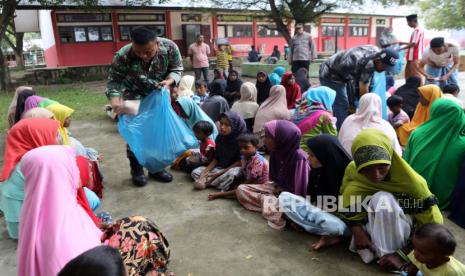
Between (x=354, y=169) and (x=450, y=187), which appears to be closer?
(x=354, y=169)

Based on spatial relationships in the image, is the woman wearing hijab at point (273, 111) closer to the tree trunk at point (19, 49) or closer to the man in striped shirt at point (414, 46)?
the man in striped shirt at point (414, 46)

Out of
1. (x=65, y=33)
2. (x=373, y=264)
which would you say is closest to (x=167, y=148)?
(x=373, y=264)

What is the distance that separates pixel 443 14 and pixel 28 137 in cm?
3274

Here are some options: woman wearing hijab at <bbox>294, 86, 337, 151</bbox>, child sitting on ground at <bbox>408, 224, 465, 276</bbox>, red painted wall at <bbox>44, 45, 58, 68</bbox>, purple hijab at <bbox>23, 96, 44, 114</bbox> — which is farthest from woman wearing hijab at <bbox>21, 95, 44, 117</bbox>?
red painted wall at <bbox>44, 45, 58, 68</bbox>

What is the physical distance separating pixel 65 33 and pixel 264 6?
818 cm

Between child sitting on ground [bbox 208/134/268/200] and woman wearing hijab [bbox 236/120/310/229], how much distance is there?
0.25m

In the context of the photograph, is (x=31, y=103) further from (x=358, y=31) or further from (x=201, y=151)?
(x=358, y=31)

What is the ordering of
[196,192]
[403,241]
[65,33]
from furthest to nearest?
[65,33], [196,192], [403,241]

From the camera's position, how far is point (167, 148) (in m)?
3.81

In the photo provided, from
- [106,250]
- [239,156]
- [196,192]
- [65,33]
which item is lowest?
[196,192]

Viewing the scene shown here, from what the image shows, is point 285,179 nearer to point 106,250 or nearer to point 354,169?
point 354,169

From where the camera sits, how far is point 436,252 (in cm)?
185

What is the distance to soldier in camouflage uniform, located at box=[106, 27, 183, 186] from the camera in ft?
11.8

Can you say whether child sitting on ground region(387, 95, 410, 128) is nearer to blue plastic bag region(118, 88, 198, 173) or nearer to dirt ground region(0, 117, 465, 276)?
dirt ground region(0, 117, 465, 276)
